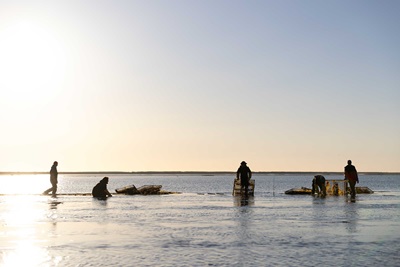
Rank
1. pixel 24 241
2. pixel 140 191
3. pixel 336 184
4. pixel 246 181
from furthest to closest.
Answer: pixel 140 191, pixel 336 184, pixel 246 181, pixel 24 241

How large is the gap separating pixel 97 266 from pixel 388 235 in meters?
7.77

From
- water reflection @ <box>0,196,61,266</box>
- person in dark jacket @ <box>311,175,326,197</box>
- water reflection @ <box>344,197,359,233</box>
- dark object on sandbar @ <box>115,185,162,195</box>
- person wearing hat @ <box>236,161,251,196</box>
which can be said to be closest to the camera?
water reflection @ <box>0,196,61,266</box>

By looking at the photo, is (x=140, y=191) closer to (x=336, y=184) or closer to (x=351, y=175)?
(x=336, y=184)

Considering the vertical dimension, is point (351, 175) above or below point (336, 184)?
above

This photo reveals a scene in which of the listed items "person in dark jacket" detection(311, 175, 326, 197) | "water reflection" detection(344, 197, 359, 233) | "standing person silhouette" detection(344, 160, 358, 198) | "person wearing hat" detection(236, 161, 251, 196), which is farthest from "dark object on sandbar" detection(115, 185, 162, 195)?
"water reflection" detection(344, 197, 359, 233)

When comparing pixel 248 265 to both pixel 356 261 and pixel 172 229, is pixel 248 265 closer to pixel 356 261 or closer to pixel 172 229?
pixel 356 261

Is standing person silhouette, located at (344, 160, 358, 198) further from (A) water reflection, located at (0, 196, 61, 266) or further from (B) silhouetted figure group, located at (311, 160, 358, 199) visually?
(A) water reflection, located at (0, 196, 61, 266)

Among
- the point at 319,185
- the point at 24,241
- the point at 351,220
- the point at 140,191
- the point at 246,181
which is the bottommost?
the point at 24,241

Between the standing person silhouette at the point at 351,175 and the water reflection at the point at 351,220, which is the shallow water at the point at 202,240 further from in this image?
the standing person silhouette at the point at 351,175

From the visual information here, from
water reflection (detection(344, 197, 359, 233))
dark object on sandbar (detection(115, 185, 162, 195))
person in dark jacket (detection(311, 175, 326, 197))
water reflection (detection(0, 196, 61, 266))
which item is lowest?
water reflection (detection(0, 196, 61, 266))

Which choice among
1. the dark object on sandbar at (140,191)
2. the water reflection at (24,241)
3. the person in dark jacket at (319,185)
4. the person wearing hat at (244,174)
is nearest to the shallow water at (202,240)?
the water reflection at (24,241)

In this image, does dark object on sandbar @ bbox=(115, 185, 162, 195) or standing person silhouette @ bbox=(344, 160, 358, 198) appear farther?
dark object on sandbar @ bbox=(115, 185, 162, 195)

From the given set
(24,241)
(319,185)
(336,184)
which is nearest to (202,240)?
(24,241)

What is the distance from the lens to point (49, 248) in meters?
12.2
